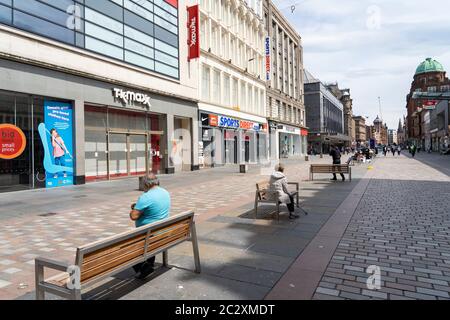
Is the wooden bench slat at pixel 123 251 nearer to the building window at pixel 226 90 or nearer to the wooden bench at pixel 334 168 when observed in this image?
the wooden bench at pixel 334 168

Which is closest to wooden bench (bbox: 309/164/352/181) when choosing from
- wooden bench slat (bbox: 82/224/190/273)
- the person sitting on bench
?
the person sitting on bench

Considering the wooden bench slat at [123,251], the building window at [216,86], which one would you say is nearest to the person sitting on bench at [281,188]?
the wooden bench slat at [123,251]

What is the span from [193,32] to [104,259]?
23971mm

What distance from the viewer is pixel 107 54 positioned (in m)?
18.0

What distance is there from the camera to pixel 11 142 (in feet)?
45.4

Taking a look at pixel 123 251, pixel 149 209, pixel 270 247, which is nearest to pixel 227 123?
pixel 270 247

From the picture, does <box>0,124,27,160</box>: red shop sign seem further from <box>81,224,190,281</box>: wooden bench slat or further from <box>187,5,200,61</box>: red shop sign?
<box>187,5,200,61</box>: red shop sign

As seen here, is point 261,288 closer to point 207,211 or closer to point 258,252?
point 258,252

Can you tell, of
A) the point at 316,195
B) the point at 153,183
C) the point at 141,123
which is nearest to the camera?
the point at 153,183

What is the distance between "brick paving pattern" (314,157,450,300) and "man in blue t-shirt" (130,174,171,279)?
7.16 feet

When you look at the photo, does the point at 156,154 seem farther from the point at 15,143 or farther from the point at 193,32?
the point at 15,143

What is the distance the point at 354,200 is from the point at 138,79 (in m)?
14.5

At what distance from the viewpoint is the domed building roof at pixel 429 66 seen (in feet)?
394
